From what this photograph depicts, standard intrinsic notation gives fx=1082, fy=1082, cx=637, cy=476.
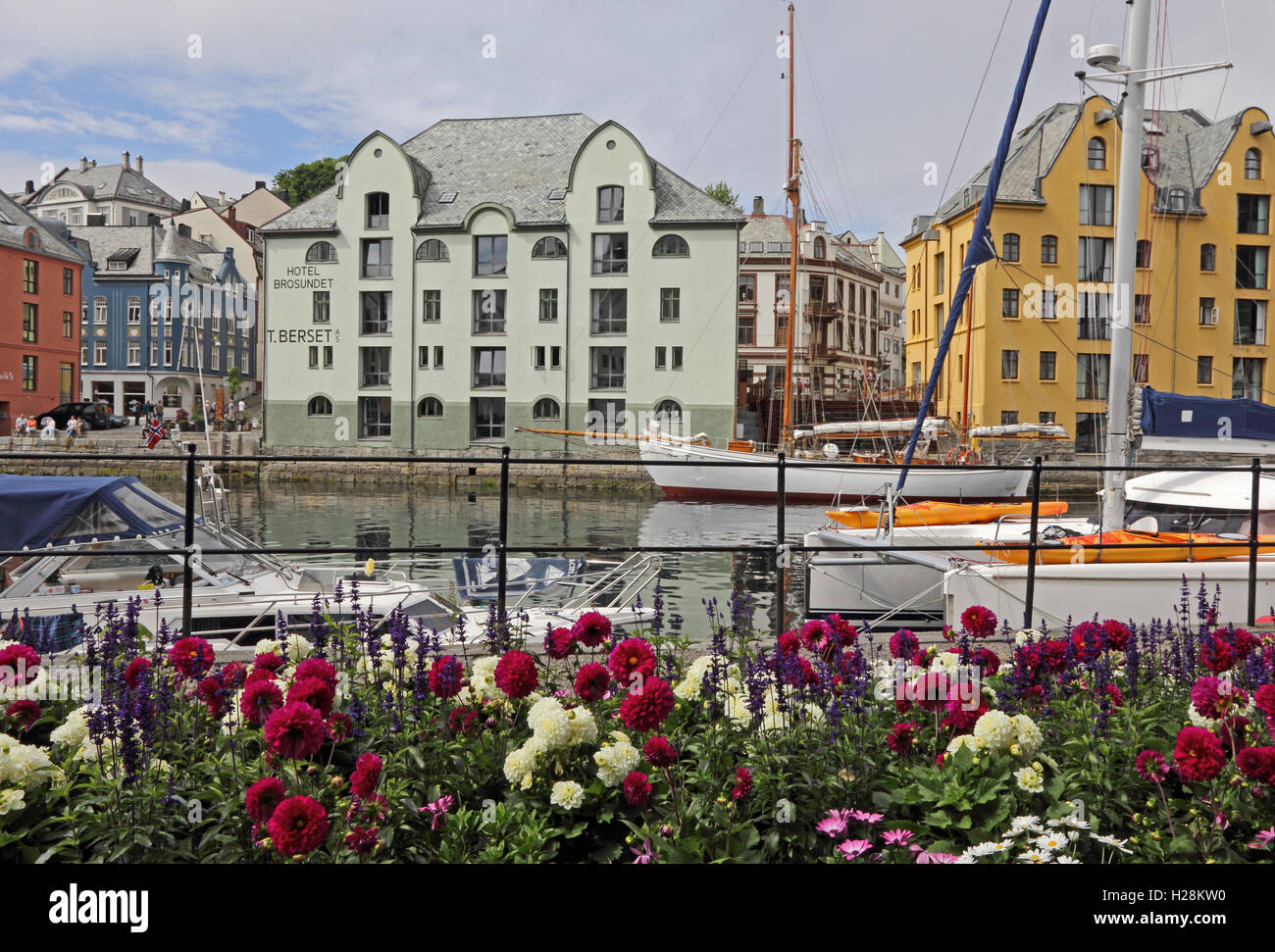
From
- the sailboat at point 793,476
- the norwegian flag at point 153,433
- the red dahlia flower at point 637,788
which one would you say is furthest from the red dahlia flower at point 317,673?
the sailboat at point 793,476

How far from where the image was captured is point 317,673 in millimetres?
3846

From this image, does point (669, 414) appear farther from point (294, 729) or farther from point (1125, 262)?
point (294, 729)

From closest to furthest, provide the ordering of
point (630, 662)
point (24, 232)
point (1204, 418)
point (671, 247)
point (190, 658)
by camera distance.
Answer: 1. point (630, 662)
2. point (190, 658)
3. point (1204, 418)
4. point (671, 247)
5. point (24, 232)

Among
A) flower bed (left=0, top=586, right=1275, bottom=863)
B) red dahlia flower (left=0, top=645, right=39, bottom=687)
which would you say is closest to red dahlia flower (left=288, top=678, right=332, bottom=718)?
flower bed (left=0, top=586, right=1275, bottom=863)

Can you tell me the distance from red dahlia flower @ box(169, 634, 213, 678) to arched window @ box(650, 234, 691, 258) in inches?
1985

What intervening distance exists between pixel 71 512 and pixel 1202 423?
1319 centimetres

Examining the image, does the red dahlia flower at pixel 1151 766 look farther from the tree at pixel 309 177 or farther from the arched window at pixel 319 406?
the tree at pixel 309 177

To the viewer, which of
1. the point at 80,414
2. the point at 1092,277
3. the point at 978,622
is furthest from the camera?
the point at 80,414

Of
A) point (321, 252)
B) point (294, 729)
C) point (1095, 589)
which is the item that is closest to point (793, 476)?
point (321, 252)

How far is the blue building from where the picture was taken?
86.1 m

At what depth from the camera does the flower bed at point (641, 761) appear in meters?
3.38
